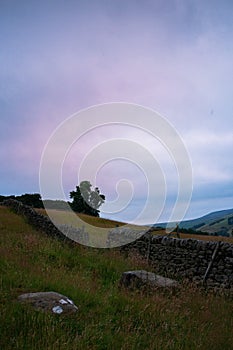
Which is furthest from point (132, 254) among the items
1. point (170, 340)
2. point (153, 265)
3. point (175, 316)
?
point (170, 340)

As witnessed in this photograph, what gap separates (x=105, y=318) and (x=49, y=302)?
3.20 ft

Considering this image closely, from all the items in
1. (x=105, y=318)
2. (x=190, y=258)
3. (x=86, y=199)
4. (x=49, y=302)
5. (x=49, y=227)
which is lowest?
(x=105, y=318)

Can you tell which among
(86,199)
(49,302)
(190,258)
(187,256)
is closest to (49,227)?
(187,256)

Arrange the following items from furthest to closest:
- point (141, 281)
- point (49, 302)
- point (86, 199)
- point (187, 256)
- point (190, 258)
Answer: point (86, 199) < point (187, 256) < point (190, 258) < point (141, 281) < point (49, 302)

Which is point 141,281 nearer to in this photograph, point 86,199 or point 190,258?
point 190,258

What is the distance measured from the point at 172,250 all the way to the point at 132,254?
1.68m

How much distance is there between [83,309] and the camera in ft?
19.5

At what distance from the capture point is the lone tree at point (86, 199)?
201ft

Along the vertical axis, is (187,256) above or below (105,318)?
above

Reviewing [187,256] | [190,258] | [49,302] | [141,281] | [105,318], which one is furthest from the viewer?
[187,256]

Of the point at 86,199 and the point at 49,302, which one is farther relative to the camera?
the point at 86,199

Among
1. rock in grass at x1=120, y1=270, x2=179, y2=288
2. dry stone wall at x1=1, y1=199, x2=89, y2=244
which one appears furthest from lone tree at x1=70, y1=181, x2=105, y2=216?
rock in grass at x1=120, y1=270, x2=179, y2=288

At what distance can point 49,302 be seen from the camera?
5.65m

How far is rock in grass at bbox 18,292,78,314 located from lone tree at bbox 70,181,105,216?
173 feet
